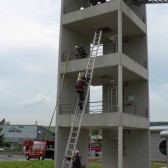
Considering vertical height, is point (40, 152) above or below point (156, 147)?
below

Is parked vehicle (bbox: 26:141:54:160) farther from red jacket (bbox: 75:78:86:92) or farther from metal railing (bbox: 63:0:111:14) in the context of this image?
red jacket (bbox: 75:78:86:92)

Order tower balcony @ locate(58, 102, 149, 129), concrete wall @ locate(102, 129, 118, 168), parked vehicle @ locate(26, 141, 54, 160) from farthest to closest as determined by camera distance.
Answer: parked vehicle @ locate(26, 141, 54, 160) → concrete wall @ locate(102, 129, 118, 168) → tower balcony @ locate(58, 102, 149, 129)

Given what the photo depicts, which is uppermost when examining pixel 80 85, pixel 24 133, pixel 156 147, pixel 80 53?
pixel 80 53

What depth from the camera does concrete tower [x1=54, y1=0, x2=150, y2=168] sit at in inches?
683

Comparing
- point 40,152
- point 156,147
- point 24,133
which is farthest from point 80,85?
point 24,133

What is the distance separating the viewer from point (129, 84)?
2109cm

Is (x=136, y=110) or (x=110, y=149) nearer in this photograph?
(x=136, y=110)

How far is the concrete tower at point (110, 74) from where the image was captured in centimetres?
1736

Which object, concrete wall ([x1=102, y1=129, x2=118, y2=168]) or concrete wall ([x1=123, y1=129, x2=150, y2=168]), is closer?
concrete wall ([x1=123, y1=129, x2=150, y2=168])

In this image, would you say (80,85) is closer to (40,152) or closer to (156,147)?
(156,147)

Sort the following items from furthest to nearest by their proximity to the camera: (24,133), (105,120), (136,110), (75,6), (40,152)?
(24,133), (40,152), (75,6), (136,110), (105,120)

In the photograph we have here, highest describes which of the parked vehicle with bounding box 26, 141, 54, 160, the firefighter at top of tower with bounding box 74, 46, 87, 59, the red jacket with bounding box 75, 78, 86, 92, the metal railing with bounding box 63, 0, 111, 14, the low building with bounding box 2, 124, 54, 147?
the metal railing with bounding box 63, 0, 111, 14

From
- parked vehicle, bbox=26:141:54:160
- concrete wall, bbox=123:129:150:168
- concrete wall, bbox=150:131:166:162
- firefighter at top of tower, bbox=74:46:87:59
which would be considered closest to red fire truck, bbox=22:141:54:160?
parked vehicle, bbox=26:141:54:160

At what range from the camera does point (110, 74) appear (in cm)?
1958
